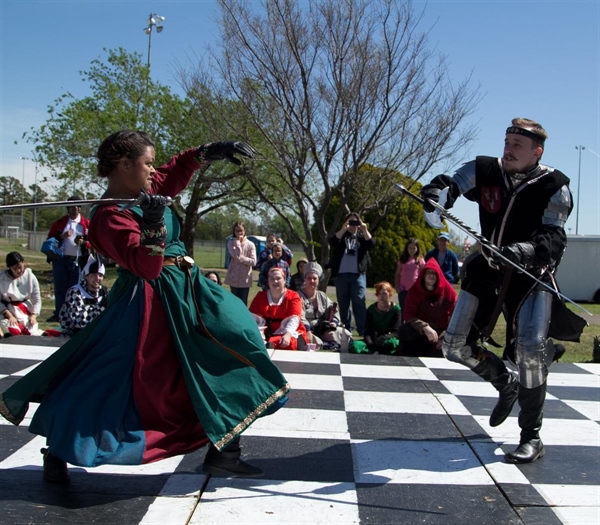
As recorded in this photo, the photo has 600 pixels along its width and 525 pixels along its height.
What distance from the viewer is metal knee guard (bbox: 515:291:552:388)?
11.0 ft

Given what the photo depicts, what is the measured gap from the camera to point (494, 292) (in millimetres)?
3627

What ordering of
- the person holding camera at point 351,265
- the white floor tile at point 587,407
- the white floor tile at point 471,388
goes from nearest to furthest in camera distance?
the white floor tile at point 587,407 < the white floor tile at point 471,388 < the person holding camera at point 351,265

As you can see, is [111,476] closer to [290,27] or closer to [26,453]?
[26,453]

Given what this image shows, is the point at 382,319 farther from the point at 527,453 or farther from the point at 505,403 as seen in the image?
the point at 527,453

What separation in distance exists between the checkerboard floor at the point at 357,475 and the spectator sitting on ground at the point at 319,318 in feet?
8.70

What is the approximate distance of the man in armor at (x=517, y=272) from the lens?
337 cm

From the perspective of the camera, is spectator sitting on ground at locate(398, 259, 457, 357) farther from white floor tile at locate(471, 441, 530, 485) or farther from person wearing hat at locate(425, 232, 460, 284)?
white floor tile at locate(471, 441, 530, 485)

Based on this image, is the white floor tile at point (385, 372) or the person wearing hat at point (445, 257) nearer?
the white floor tile at point (385, 372)

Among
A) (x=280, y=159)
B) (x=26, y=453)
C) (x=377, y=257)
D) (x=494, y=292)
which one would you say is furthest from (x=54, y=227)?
(x=377, y=257)

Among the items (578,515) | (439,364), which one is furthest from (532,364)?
(439,364)

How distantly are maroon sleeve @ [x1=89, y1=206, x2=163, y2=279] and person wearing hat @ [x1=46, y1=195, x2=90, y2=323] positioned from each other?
638cm

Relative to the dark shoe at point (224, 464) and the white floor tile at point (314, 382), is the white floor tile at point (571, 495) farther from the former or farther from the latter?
the white floor tile at point (314, 382)

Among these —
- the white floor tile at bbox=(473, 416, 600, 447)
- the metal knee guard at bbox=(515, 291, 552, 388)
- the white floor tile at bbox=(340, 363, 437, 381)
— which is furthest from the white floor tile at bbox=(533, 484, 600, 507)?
the white floor tile at bbox=(340, 363, 437, 381)

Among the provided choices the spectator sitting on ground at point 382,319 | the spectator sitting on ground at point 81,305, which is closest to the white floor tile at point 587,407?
the spectator sitting on ground at point 382,319
